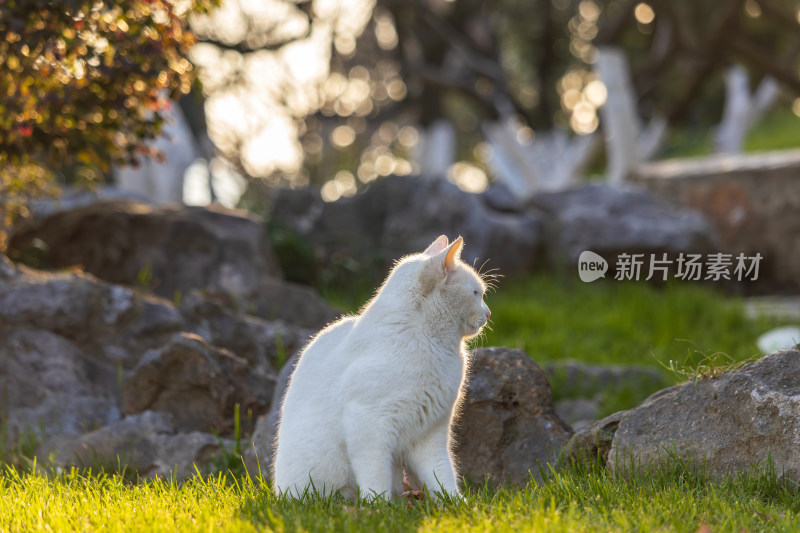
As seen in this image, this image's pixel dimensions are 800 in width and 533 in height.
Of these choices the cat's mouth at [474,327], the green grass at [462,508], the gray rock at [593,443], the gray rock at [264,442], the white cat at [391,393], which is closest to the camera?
the green grass at [462,508]

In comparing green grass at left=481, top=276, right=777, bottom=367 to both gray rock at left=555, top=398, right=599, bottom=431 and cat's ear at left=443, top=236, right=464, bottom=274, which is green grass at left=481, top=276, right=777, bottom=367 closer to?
gray rock at left=555, top=398, right=599, bottom=431

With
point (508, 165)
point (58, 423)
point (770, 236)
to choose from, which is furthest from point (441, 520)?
point (508, 165)

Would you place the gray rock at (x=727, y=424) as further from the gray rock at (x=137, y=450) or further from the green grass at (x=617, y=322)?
the green grass at (x=617, y=322)

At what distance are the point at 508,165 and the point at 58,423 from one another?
13.2 m

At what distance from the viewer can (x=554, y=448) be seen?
4.41 m

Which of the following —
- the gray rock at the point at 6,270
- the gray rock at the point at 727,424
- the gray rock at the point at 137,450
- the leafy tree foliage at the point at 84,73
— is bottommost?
the gray rock at the point at 137,450

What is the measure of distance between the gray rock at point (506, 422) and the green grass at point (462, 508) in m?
0.57

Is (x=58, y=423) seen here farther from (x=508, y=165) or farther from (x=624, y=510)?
(x=508, y=165)

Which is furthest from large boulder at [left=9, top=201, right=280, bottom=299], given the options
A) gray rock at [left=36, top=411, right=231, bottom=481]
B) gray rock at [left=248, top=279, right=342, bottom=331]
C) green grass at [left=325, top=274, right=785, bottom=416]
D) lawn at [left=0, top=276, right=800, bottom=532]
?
lawn at [left=0, top=276, right=800, bottom=532]

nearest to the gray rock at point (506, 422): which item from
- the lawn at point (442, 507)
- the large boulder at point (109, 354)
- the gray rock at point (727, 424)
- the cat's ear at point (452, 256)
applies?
the lawn at point (442, 507)

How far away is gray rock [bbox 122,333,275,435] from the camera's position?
5.28 m

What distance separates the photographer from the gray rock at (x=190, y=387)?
528cm

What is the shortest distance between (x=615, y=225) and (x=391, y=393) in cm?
666

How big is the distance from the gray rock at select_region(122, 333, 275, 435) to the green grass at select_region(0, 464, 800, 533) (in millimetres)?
1400
